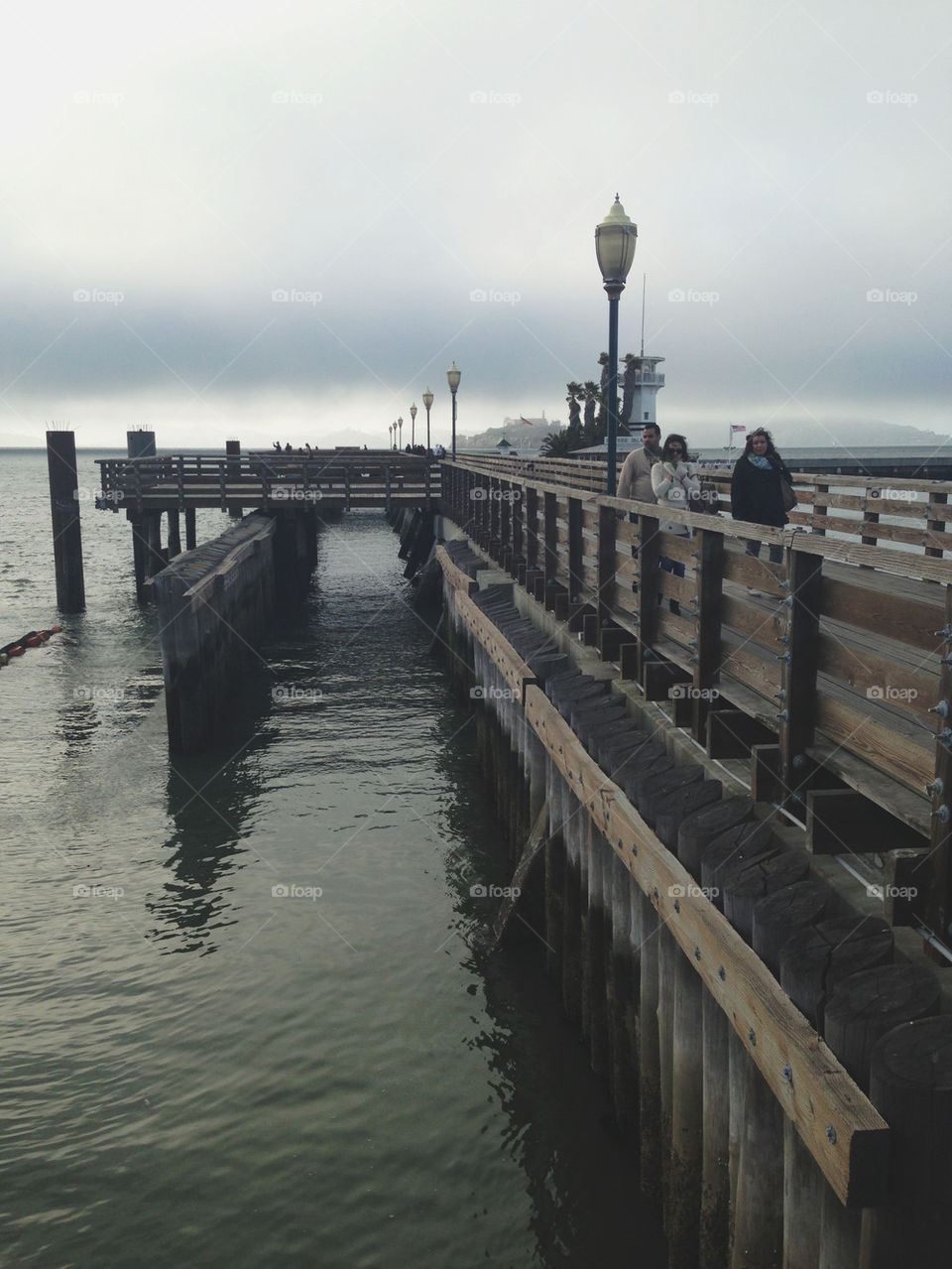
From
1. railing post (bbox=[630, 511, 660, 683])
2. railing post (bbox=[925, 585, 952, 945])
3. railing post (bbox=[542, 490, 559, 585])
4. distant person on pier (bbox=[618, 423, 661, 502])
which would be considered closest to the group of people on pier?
distant person on pier (bbox=[618, 423, 661, 502])

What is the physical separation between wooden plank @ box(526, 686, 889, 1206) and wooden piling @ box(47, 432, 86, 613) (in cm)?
2540

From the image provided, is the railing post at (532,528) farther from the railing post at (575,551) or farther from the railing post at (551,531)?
the railing post at (575,551)

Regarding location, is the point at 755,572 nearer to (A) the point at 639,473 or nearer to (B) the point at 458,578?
(A) the point at 639,473

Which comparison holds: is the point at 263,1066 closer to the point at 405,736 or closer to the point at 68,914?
the point at 68,914

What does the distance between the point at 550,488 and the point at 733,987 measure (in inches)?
303

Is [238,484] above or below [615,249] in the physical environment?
below

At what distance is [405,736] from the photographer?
50.6 ft

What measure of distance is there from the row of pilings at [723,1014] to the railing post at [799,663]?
37cm

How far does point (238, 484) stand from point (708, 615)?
2709 centimetres

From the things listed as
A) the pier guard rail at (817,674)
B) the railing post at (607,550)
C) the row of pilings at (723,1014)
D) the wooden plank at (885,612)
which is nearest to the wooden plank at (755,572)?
the pier guard rail at (817,674)

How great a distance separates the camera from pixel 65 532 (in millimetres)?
28438

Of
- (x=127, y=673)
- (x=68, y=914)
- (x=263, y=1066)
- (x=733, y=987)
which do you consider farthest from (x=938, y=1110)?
(x=127, y=673)

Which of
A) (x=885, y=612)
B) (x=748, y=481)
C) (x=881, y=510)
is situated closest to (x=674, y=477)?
(x=748, y=481)

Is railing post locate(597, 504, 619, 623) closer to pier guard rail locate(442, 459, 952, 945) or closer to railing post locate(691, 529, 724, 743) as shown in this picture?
pier guard rail locate(442, 459, 952, 945)
